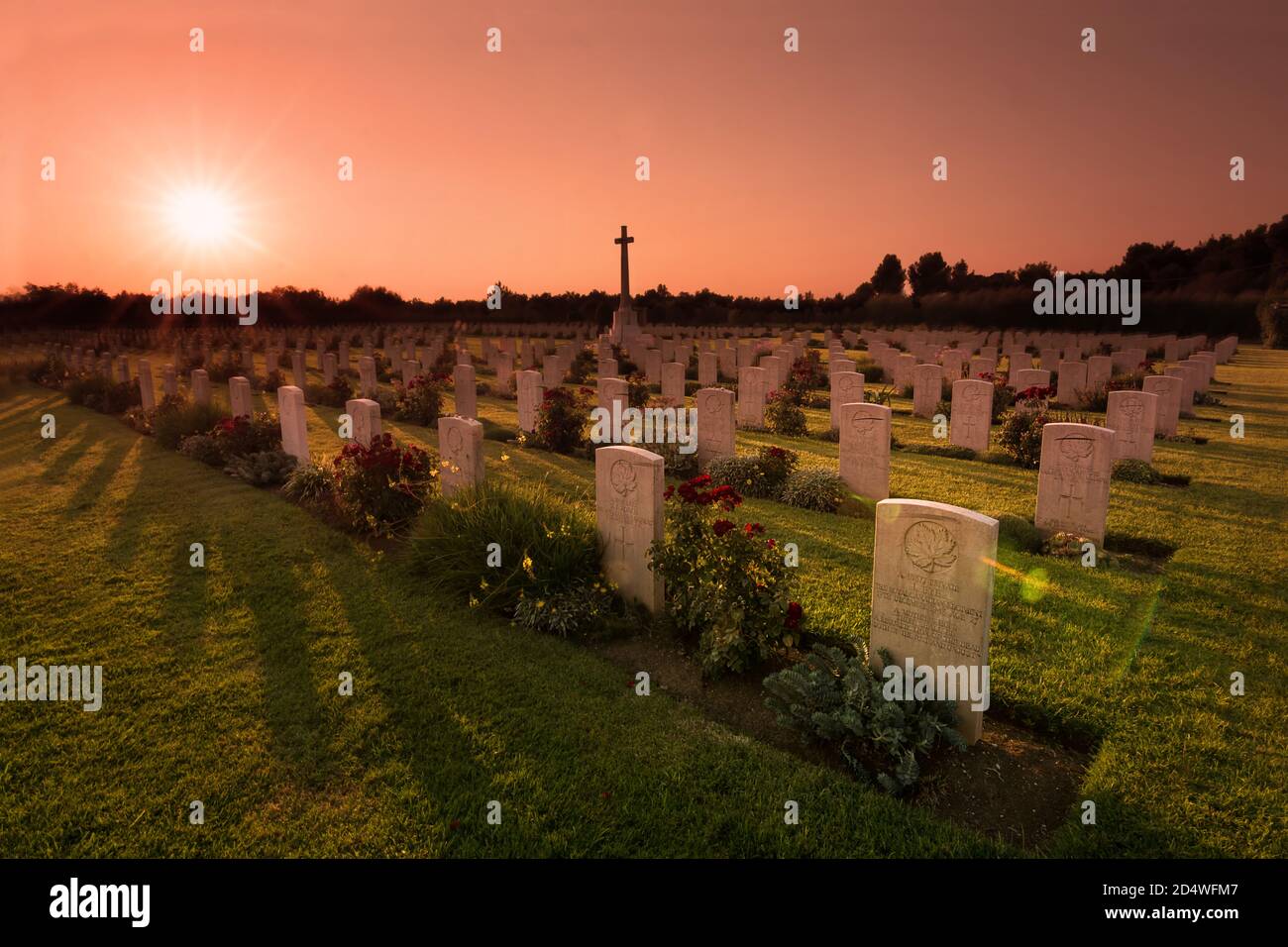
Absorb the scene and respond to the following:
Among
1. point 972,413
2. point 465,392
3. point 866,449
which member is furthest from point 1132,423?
point 465,392

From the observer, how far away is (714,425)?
37.1ft

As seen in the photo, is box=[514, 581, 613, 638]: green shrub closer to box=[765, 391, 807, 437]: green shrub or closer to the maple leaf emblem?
the maple leaf emblem

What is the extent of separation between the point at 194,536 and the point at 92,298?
58.6 metres

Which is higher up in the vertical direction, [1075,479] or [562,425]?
[562,425]

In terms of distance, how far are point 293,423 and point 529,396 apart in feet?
16.1

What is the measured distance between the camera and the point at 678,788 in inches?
154

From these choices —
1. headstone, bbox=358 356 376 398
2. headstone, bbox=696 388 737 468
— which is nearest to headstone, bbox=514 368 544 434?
headstone, bbox=696 388 737 468

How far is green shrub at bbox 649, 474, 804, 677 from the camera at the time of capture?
5066 millimetres

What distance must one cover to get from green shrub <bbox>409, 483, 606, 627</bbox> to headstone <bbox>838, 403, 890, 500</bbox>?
4284mm

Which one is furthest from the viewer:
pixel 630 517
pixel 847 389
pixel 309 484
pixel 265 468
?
pixel 847 389

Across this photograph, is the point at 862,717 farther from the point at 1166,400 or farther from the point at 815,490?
the point at 1166,400

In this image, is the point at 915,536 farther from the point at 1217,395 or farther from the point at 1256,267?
the point at 1256,267

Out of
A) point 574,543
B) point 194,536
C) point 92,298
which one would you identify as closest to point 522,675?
point 574,543

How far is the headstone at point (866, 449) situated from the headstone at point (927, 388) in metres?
7.85
